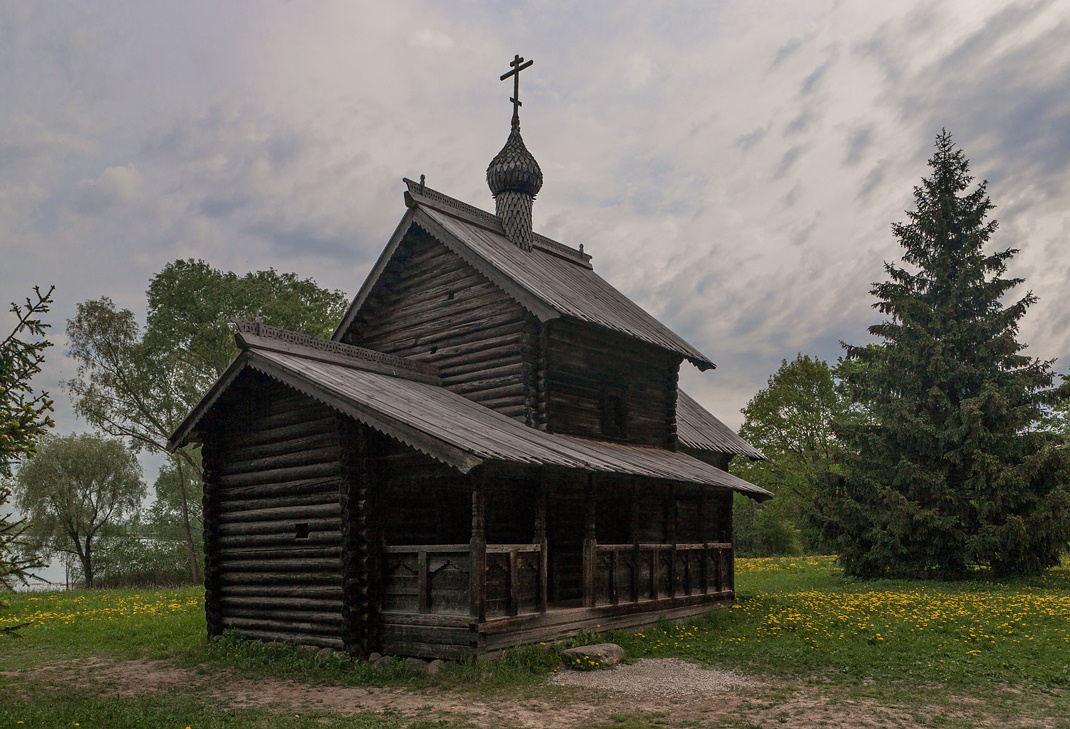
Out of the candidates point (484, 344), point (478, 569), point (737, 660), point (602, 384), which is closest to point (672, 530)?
point (602, 384)

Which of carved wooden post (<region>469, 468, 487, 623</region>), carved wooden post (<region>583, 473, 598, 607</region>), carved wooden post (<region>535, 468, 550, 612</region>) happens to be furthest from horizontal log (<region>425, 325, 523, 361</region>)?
carved wooden post (<region>469, 468, 487, 623</region>)

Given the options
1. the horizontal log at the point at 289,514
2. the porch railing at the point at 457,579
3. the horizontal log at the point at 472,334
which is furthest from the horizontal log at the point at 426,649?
the horizontal log at the point at 472,334

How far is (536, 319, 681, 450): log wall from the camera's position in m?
16.2

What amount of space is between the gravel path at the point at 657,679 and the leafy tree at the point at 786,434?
34406 mm

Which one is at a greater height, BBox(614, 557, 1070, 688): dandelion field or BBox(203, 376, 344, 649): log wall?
BBox(203, 376, 344, 649): log wall

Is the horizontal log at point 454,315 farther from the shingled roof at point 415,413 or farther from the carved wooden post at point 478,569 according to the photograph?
the carved wooden post at point 478,569

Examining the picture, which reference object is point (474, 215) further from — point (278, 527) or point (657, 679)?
point (657, 679)

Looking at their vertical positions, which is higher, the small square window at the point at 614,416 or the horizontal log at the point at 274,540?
the small square window at the point at 614,416

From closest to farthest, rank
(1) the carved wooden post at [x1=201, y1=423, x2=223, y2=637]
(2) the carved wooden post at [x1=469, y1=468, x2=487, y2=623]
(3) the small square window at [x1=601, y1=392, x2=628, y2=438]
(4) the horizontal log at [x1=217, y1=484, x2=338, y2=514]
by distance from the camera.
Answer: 1. (2) the carved wooden post at [x1=469, y1=468, x2=487, y2=623]
2. (4) the horizontal log at [x1=217, y1=484, x2=338, y2=514]
3. (1) the carved wooden post at [x1=201, y1=423, x2=223, y2=637]
4. (3) the small square window at [x1=601, y1=392, x2=628, y2=438]

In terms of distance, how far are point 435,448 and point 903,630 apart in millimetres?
9395

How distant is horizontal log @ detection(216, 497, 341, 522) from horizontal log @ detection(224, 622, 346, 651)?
1.83 m

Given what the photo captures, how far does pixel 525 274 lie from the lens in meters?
17.3

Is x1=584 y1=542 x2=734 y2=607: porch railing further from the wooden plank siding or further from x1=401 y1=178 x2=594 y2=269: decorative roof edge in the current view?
x1=401 y1=178 x2=594 y2=269: decorative roof edge

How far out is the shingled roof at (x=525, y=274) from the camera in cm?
1609
